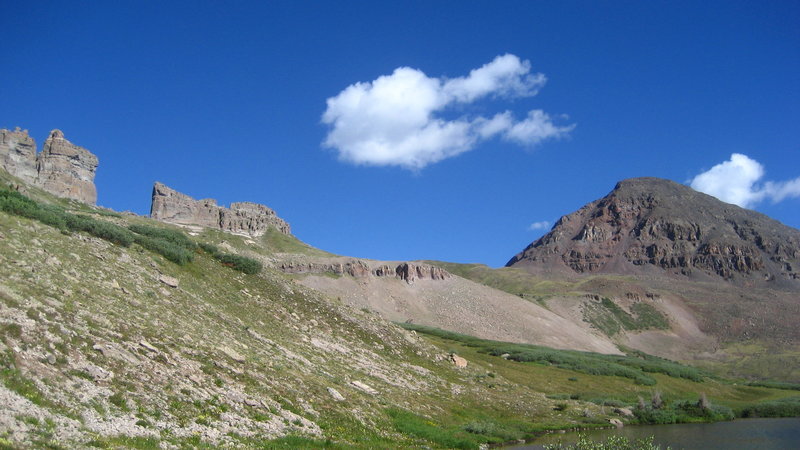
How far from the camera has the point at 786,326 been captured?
19425 centimetres

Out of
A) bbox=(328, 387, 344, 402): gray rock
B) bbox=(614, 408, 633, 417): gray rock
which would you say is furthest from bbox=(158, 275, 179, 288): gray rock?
bbox=(614, 408, 633, 417): gray rock

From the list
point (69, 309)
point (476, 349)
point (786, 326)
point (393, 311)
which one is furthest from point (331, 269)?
point (786, 326)

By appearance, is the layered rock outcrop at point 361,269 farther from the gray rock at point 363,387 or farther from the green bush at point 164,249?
the gray rock at point 363,387

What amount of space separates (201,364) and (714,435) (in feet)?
146

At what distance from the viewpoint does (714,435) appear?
48438mm

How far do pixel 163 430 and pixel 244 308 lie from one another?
22.7m

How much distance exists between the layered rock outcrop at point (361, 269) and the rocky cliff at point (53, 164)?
75011 millimetres

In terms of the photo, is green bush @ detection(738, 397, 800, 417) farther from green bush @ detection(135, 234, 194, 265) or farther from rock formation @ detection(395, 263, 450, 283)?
rock formation @ detection(395, 263, 450, 283)

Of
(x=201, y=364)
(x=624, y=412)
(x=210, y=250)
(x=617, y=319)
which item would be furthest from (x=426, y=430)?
(x=617, y=319)

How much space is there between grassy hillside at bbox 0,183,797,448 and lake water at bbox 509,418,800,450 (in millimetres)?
3012

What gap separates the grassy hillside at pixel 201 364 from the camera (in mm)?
18672

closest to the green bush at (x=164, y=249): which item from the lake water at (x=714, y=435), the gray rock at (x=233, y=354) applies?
the gray rock at (x=233, y=354)

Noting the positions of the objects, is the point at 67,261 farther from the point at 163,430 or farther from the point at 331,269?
the point at 331,269

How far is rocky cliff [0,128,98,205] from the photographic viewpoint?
163m
